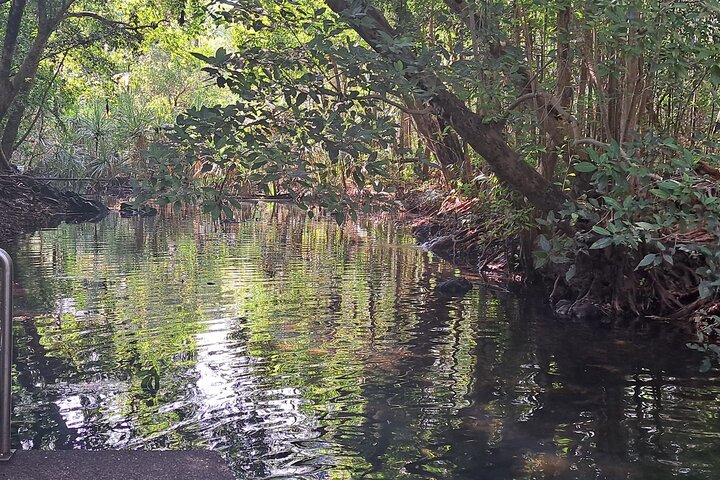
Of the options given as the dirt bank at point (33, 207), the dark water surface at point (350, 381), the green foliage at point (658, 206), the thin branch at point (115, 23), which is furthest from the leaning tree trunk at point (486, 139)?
the thin branch at point (115, 23)

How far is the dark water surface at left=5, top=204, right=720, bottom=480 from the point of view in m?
5.45

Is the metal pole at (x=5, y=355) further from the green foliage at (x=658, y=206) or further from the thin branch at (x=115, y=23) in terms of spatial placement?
the thin branch at (x=115, y=23)

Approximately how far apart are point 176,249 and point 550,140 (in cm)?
884

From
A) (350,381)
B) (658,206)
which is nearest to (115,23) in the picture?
(350,381)

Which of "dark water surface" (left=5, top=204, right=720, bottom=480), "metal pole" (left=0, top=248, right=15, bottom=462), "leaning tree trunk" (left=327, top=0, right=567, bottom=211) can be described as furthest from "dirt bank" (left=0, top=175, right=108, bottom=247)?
"metal pole" (left=0, top=248, right=15, bottom=462)

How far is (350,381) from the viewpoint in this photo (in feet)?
23.2

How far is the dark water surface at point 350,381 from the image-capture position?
5445mm

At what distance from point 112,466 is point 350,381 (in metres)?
3.32


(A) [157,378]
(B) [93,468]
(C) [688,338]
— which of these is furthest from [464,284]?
(B) [93,468]

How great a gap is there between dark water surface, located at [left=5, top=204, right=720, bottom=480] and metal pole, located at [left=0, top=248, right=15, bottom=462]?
4.90 feet

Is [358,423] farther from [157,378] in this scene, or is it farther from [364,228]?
[364,228]

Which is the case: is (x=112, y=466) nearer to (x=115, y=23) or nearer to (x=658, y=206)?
(x=658, y=206)

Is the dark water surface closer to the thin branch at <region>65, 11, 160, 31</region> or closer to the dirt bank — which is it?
the dirt bank

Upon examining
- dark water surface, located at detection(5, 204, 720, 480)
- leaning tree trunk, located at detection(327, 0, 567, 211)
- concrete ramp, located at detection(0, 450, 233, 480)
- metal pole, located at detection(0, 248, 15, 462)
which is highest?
leaning tree trunk, located at detection(327, 0, 567, 211)
